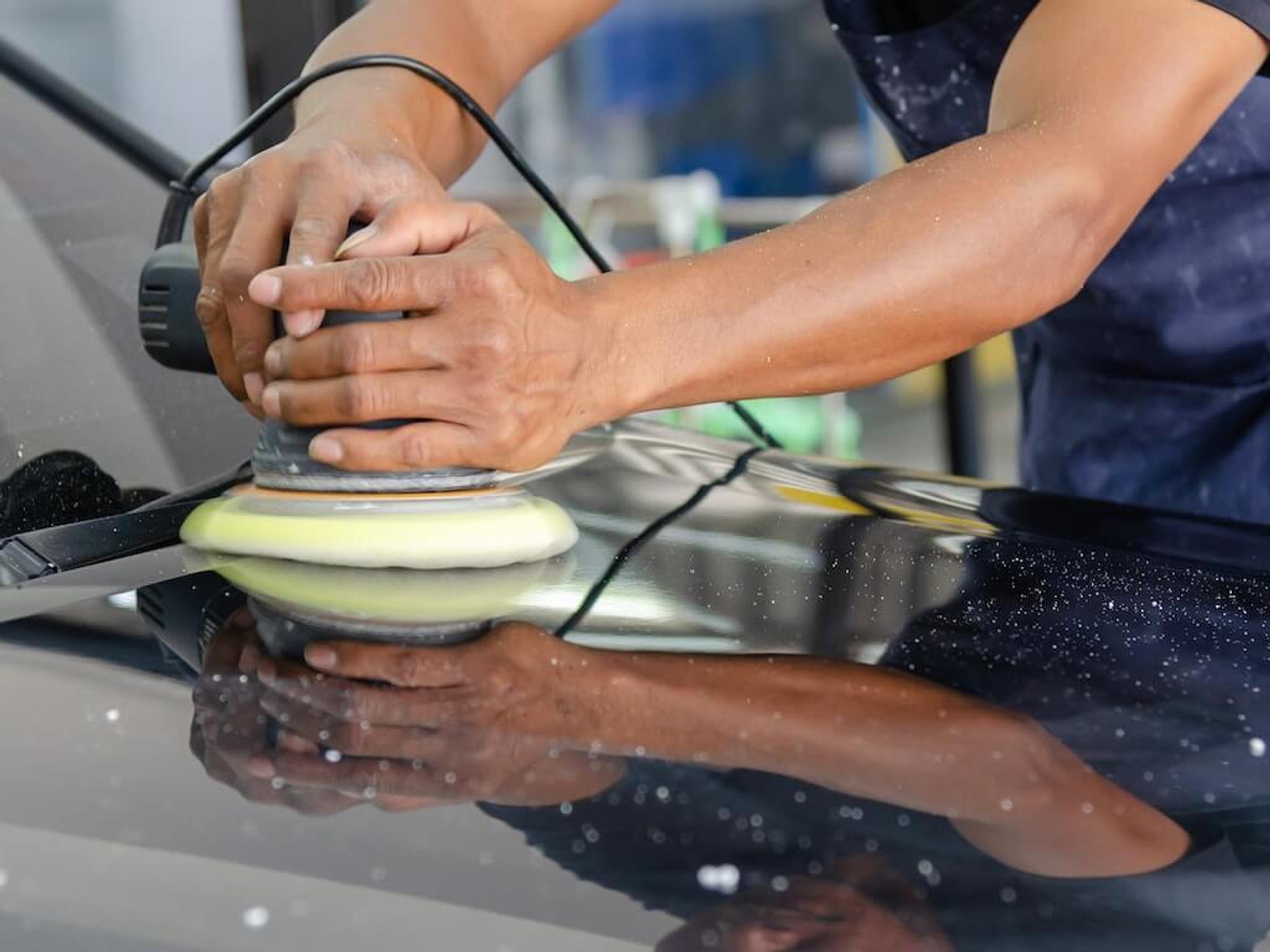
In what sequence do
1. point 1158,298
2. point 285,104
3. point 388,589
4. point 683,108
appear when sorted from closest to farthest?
point 388,589 < point 285,104 < point 1158,298 < point 683,108

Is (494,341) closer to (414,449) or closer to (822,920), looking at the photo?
(414,449)

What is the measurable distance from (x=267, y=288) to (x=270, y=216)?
128 mm

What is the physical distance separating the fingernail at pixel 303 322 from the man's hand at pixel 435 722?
0.73ft

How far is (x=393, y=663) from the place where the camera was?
67 cm

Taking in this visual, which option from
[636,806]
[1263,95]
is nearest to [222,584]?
[636,806]

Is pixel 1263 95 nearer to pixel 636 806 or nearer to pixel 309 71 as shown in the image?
pixel 309 71

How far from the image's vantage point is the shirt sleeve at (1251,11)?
956 millimetres

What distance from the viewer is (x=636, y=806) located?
55 centimetres

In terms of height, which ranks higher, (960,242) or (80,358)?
(960,242)

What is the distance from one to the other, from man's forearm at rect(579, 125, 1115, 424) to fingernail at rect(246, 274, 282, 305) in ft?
0.54

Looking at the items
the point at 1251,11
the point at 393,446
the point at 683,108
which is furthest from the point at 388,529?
the point at 683,108

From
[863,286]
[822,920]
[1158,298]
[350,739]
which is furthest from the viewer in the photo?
[1158,298]

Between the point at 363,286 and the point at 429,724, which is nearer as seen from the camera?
the point at 429,724

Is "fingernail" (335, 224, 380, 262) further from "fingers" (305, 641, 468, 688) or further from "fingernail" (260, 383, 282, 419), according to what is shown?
"fingers" (305, 641, 468, 688)
